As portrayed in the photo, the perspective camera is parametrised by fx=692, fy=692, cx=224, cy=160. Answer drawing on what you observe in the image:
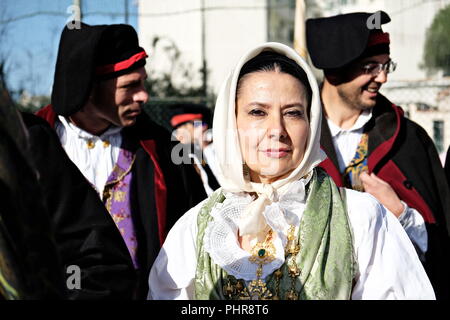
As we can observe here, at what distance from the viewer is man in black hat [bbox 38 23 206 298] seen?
13.2ft

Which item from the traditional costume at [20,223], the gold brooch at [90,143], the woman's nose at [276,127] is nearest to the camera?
the traditional costume at [20,223]

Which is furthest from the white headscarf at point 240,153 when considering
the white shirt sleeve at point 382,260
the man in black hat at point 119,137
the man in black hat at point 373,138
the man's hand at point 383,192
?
the man in black hat at point 119,137

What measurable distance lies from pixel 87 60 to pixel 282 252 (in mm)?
2113

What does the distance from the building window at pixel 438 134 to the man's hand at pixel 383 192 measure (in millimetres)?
6451

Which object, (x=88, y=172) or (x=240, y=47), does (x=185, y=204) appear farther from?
(x=240, y=47)

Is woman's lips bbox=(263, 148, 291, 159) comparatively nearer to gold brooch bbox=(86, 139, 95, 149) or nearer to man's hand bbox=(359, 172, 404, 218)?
Answer: man's hand bbox=(359, 172, 404, 218)

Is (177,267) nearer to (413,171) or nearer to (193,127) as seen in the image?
(413,171)

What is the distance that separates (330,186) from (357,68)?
6.08 ft

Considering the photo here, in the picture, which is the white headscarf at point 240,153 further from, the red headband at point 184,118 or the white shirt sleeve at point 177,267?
the red headband at point 184,118

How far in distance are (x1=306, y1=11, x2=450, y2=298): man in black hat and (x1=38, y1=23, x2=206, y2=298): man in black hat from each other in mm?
974

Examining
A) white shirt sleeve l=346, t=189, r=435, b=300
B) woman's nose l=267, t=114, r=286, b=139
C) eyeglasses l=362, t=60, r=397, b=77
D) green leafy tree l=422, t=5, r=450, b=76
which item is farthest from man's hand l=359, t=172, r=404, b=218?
green leafy tree l=422, t=5, r=450, b=76

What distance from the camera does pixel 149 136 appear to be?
438 cm

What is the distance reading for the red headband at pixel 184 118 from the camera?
29.3 feet

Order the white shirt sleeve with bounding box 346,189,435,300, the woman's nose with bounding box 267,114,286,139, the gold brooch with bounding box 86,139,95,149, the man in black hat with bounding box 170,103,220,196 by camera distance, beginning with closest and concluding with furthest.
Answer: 1. the white shirt sleeve with bounding box 346,189,435,300
2. the woman's nose with bounding box 267,114,286,139
3. the gold brooch with bounding box 86,139,95,149
4. the man in black hat with bounding box 170,103,220,196
